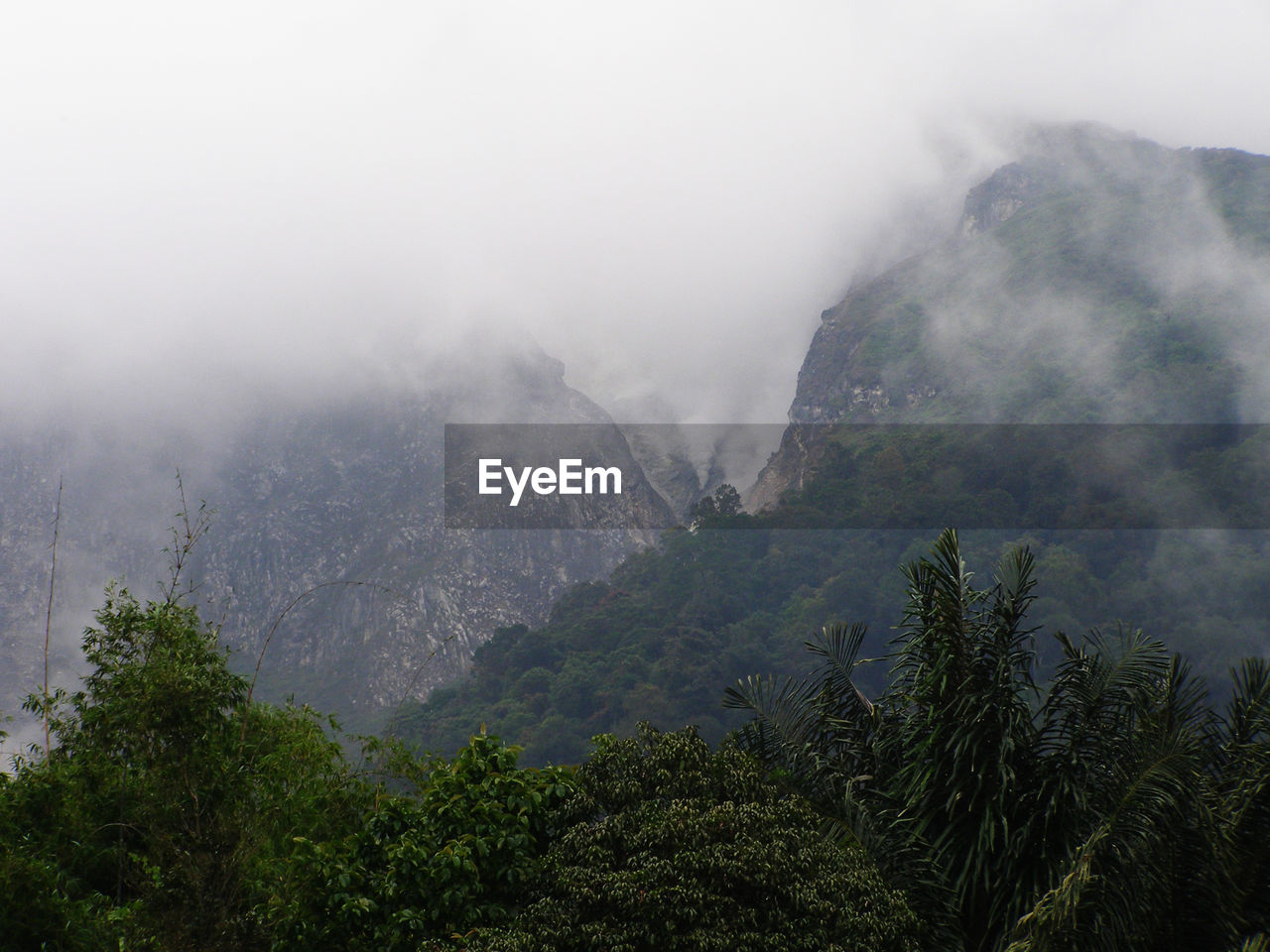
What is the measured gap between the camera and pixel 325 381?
10962cm

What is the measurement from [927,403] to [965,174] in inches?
2038

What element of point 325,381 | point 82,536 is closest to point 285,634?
point 82,536

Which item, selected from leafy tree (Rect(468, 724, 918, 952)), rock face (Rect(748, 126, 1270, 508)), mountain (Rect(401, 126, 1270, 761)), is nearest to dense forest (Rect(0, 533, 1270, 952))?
leafy tree (Rect(468, 724, 918, 952))

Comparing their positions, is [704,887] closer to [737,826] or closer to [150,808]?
[737,826]

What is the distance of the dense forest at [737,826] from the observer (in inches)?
263

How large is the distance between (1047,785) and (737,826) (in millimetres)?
2453

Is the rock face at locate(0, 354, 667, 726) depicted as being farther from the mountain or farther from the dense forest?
the dense forest

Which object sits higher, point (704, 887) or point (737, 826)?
point (737, 826)

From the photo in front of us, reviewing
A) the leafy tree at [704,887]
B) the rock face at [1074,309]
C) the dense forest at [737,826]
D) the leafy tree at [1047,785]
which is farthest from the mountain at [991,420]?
the leafy tree at [704,887]

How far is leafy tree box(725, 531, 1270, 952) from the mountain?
40.2 metres

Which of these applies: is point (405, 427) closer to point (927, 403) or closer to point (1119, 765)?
point (927, 403)

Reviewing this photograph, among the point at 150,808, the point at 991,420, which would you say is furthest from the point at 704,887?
the point at 991,420

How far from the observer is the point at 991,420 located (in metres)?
72.4

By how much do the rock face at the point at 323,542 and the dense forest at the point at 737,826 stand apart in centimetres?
7011
